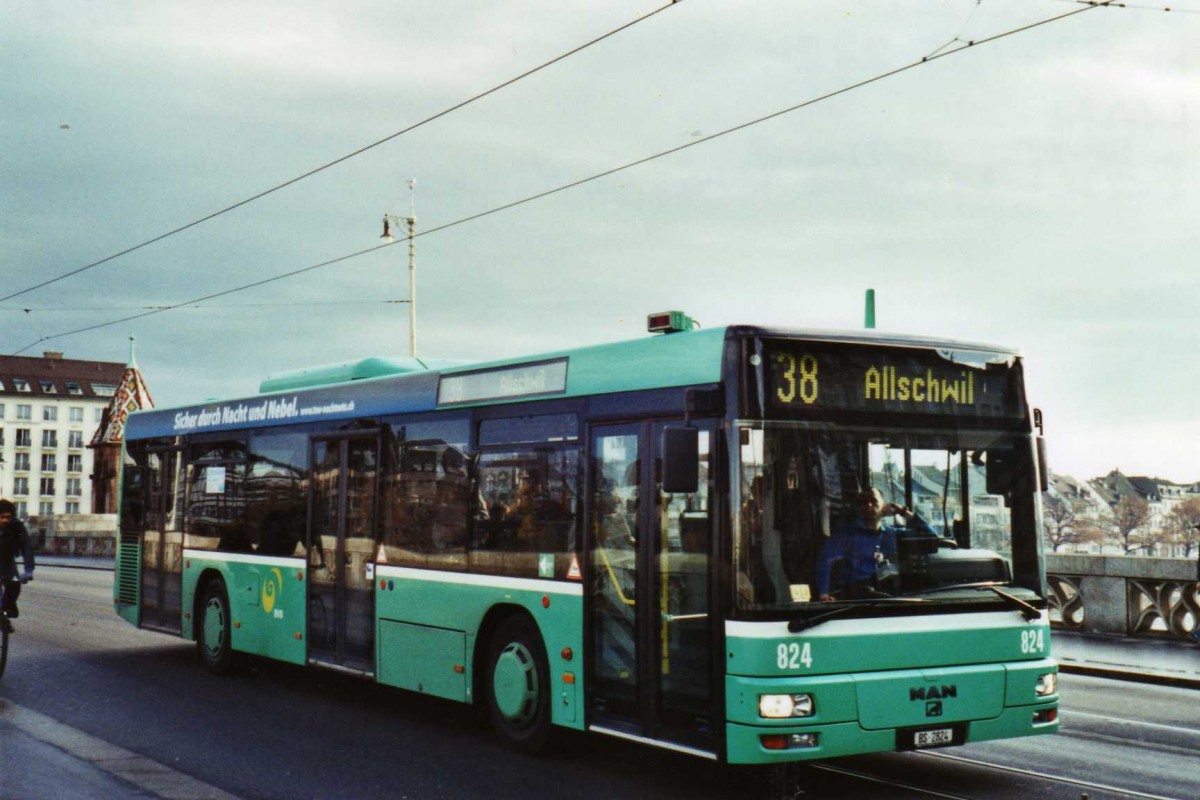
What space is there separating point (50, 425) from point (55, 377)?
18.8ft

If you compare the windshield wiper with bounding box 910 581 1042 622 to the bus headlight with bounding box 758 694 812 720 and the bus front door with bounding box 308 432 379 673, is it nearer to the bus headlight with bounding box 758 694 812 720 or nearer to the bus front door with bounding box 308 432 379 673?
the bus headlight with bounding box 758 694 812 720

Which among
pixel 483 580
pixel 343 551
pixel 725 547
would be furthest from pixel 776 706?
pixel 343 551

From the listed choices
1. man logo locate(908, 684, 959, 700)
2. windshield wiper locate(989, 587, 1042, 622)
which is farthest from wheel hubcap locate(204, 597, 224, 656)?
windshield wiper locate(989, 587, 1042, 622)

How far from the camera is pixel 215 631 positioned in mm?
13922

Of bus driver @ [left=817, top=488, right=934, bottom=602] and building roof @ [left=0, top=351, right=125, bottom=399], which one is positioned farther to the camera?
building roof @ [left=0, top=351, right=125, bottom=399]

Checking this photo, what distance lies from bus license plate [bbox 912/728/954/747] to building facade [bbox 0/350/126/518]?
152872mm

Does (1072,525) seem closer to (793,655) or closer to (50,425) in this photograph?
(793,655)

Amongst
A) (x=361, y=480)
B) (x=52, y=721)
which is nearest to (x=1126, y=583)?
(x=361, y=480)

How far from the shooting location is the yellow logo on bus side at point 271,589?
41.5 feet

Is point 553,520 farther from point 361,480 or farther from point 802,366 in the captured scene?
point 361,480

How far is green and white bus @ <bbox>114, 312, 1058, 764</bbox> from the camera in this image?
716 centimetres

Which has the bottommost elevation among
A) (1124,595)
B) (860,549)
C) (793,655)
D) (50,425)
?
(1124,595)

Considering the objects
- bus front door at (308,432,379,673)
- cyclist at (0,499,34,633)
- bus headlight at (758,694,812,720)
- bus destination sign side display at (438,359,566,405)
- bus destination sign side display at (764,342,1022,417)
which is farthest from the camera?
cyclist at (0,499,34,633)

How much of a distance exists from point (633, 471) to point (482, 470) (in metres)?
1.88
